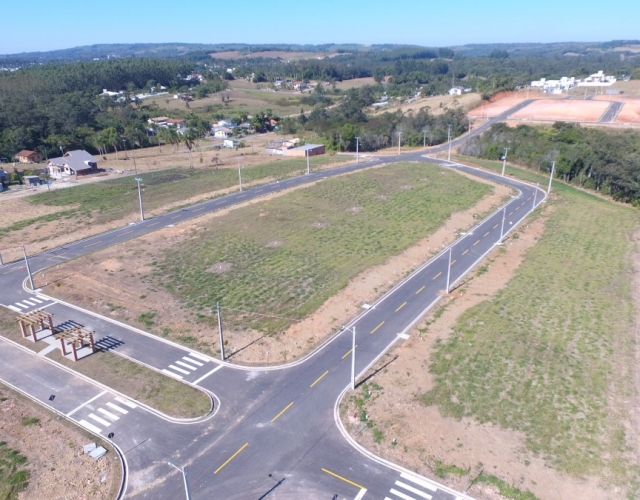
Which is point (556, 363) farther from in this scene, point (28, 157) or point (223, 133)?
point (223, 133)

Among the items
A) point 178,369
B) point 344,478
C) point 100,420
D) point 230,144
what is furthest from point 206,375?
point 230,144

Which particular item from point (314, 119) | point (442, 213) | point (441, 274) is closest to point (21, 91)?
point (314, 119)

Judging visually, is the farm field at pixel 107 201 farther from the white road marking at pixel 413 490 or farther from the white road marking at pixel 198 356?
the white road marking at pixel 413 490

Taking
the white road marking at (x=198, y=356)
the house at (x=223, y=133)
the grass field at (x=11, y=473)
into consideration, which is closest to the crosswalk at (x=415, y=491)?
the white road marking at (x=198, y=356)

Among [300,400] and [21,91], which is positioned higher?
[21,91]

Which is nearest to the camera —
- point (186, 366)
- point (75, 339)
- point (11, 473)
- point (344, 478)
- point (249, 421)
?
point (344, 478)

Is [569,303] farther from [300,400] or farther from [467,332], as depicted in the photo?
[300,400]
